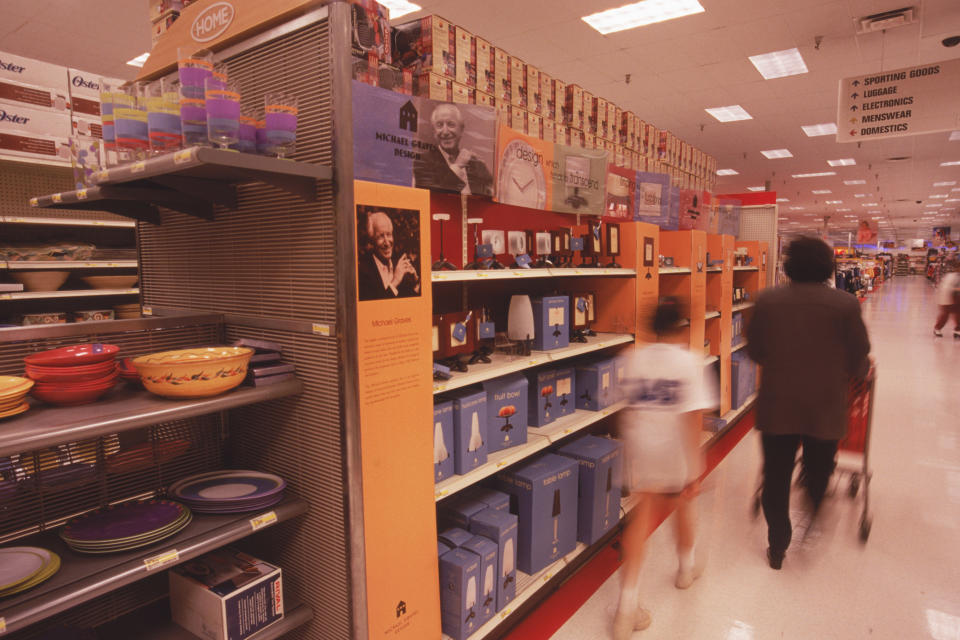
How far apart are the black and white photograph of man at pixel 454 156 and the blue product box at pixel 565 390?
3.90 feet

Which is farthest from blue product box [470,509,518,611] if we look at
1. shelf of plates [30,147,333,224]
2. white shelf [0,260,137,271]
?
white shelf [0,260,137,271]

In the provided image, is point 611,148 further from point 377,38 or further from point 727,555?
point 727,555

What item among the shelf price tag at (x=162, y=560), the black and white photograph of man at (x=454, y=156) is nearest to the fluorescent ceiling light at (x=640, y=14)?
the black and white photograph of man at (x=454, y=156)

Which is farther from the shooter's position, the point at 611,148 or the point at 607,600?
the point at 611,148

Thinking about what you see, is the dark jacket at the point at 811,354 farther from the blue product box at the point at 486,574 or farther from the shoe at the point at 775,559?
the blue product box at the point at 486,574

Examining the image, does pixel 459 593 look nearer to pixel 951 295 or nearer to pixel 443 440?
pixel 443 440

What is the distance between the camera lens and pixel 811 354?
111 inches

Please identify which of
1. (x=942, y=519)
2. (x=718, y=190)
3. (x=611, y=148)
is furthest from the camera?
(x=718, y=190)

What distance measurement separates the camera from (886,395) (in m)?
6.96

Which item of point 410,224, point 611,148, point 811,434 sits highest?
point 611,148

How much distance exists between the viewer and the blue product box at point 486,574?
2.36m

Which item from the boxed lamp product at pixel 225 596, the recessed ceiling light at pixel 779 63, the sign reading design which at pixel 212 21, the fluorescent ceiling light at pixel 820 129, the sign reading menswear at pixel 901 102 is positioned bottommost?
the boxed lamp product at pixel 225 596

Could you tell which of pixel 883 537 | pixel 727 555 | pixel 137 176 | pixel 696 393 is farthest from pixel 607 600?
pixel 137 176

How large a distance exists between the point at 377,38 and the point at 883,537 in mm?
4211
